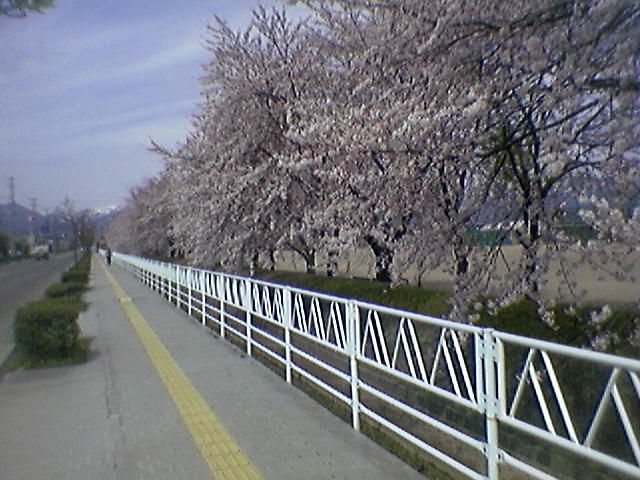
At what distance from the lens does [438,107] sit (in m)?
5.96

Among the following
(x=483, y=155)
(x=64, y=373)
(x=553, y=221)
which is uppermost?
(x=483, y=155)

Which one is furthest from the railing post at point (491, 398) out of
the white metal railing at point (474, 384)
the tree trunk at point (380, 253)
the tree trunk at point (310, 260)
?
the tree trunk at point (310, 260)

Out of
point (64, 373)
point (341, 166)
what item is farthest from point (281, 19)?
point (64, 373)

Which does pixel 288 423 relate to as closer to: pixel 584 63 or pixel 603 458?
pixel 603 458

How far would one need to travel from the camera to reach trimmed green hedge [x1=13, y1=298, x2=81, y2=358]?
985cm

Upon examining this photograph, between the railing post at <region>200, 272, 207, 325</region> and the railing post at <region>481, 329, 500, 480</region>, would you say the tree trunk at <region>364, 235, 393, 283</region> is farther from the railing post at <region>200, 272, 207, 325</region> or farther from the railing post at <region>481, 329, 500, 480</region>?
the railing post at <region>481, 329, 500, 480</region>

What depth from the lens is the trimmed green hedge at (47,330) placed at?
9.85 m

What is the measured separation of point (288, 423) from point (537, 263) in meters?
2.76

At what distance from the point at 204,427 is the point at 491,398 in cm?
311

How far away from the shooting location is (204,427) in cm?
593

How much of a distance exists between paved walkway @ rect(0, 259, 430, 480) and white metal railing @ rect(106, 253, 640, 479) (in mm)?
411

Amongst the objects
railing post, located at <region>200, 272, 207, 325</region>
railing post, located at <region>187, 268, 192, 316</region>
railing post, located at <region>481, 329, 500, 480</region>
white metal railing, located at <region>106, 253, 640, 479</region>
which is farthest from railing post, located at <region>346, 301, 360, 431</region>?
railing post, located at <region>187, 268, 192, 316</region>

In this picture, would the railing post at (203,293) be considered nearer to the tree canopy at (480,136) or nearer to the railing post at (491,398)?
the tree canopy at (480,136)

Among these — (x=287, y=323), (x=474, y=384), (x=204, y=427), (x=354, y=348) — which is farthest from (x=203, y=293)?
(x=474, y=384)
